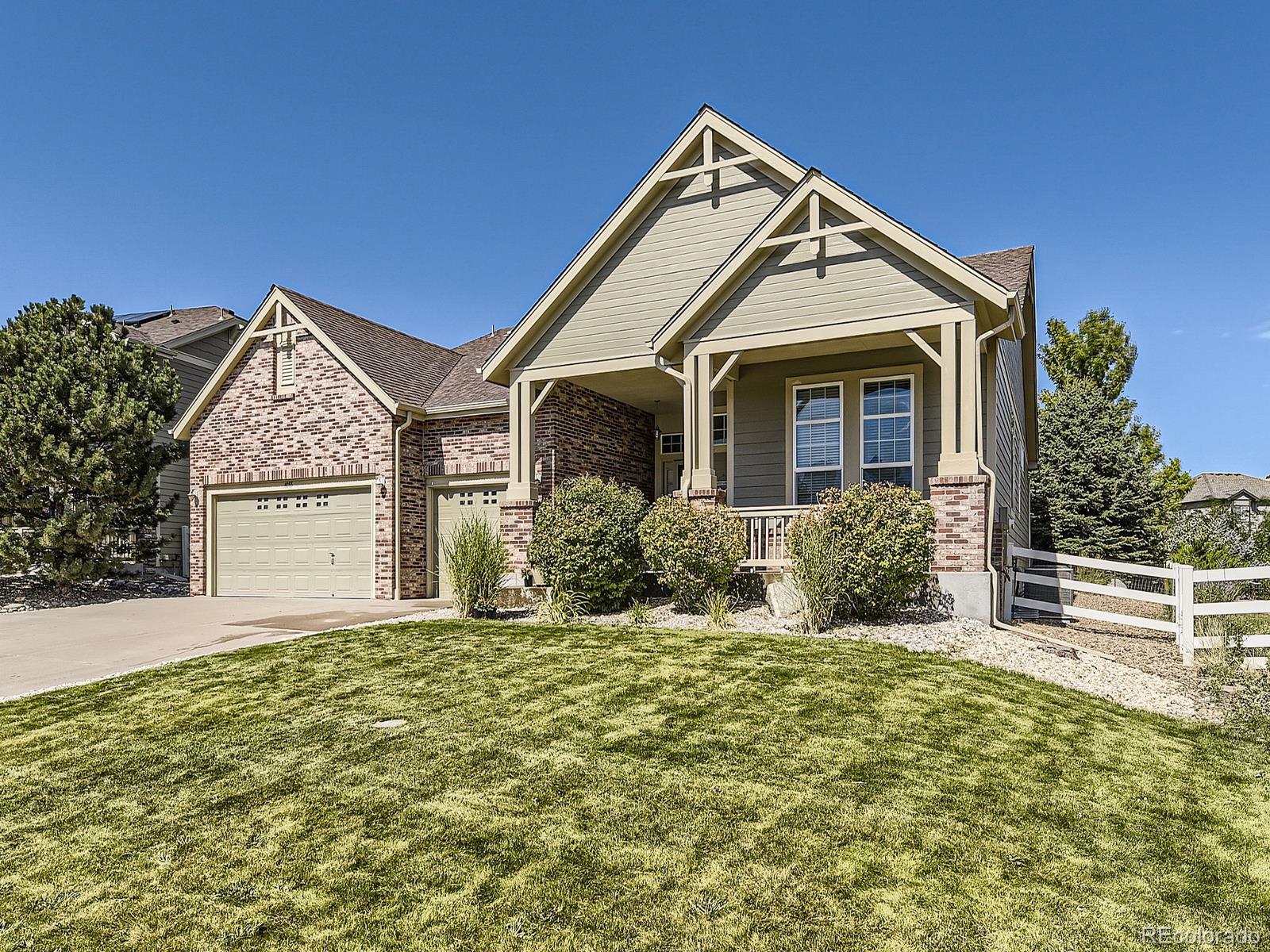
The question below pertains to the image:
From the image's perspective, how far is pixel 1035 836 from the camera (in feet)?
12.9

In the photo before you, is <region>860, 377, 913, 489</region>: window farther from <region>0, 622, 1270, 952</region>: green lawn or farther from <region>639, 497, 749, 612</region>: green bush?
<region>0, 622, 1270, 952</region>: green lawn

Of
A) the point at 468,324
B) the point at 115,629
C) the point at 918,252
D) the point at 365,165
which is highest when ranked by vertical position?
→ the point at 365,165

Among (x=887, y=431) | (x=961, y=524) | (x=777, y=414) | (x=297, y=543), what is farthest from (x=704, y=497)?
(x=297, y=543)

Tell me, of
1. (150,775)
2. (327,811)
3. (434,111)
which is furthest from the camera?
(434,111)

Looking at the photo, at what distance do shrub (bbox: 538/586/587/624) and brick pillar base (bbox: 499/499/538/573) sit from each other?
1.94 metres

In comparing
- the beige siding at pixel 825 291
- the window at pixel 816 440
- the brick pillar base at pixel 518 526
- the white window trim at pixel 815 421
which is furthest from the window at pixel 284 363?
the window at pixel 816 440

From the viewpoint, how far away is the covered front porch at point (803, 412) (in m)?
10.5

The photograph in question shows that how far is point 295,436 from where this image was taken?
55.3ft

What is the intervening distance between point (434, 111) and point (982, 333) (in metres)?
11.7

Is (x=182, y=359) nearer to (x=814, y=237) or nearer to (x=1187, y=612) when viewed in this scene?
(x=814, y=237)

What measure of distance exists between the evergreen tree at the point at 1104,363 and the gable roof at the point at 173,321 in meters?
25.7

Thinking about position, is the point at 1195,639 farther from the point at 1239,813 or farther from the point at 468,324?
the point at 468,324

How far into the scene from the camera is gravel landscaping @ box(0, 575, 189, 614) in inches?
627

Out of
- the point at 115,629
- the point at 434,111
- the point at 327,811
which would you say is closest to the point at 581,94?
the point at 434,111
